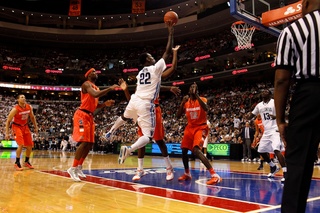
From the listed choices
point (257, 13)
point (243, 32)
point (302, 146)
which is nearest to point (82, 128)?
point (302, 146)

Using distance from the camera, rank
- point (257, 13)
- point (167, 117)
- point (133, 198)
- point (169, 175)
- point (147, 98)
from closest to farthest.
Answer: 1. point (133, 198)
2. point (147, 98)
3. point (169, 175)
4. point (257, 13)
5. point (167, 117)

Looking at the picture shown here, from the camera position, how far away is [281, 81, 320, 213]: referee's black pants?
1924mm

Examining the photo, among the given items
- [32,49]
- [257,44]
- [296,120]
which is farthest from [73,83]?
[296,120]

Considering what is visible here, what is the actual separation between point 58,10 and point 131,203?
37.1 metres

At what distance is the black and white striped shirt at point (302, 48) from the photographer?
6.49 feet

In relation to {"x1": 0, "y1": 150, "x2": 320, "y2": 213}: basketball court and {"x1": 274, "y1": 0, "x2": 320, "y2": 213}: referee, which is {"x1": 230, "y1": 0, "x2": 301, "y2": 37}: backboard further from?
{"x1": 274, "y1": 0, "x2": 320, "y2": 213}: referee

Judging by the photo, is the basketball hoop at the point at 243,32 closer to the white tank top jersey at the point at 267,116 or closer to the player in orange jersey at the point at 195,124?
the white tank top jersey at the point at 267,116

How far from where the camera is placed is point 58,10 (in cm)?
3650

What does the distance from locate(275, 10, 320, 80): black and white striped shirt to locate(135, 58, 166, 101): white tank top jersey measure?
139 inches

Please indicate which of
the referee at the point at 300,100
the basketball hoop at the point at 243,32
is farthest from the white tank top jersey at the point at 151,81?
the basketball hoop at the point at 243,32

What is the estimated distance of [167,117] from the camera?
90.6ft

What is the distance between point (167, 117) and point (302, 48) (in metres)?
25.6

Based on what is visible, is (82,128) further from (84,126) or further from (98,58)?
(98,58)

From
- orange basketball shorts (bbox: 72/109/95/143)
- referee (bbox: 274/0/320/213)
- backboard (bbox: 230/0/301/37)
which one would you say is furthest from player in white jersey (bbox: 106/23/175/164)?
backboard (bbox: 230/0/301/37)
